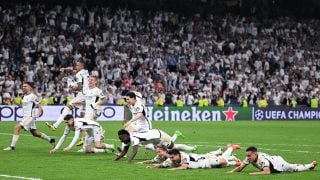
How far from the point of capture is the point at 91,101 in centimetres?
2305

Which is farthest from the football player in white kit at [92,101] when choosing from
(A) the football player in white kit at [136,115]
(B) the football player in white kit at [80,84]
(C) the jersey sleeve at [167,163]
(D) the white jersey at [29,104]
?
(C) the jersey sleeve at [167,163]

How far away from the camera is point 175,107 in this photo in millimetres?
49344

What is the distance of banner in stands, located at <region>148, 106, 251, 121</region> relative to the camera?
4872 centimetres

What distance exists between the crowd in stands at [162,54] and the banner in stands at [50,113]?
0.67m

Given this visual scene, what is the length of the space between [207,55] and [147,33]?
4.73 m

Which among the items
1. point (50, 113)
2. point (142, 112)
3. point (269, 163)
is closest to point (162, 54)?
point (50, 113)

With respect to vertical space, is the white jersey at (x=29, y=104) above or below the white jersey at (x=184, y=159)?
above

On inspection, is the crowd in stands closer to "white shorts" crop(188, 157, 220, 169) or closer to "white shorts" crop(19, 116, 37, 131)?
"white shorts" crop(19, 116, 37, 131)

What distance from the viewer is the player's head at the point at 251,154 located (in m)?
15.3

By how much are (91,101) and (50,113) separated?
21.6 metres

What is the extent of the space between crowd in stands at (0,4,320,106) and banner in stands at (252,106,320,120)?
23.6 inches

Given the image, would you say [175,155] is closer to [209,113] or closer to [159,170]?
[159,170]

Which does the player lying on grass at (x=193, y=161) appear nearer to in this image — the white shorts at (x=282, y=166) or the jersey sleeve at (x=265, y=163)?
the white shorts at (x=282, y=166)

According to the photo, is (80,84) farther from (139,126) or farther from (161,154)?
(161,154)
